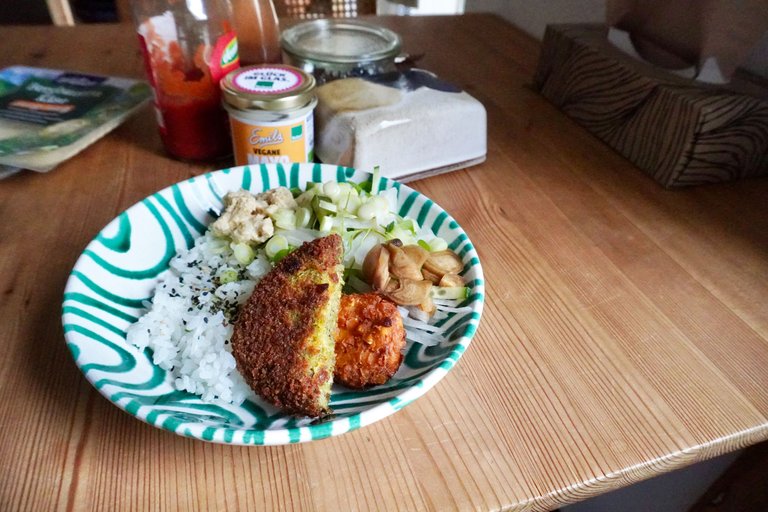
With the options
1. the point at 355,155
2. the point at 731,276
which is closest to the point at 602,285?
the point at 731,276

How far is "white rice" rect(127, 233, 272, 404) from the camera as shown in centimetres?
56

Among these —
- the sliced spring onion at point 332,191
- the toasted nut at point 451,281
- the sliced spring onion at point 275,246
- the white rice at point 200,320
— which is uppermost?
the sliced spring onion at point 332,191

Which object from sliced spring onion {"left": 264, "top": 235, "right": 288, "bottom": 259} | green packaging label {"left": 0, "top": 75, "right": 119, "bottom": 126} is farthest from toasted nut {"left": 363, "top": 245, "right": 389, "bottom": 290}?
green packaging label {"left": 0, "top": 75, "right": 119, "bottom": 126}

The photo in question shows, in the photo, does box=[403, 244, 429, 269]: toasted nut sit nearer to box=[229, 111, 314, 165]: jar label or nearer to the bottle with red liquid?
box=[229, 111, 314, 165]: jar label

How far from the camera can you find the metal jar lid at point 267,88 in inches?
31.8

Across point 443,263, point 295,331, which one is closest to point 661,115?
point 443,263

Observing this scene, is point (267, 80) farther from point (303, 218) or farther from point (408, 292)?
point (408, 292)


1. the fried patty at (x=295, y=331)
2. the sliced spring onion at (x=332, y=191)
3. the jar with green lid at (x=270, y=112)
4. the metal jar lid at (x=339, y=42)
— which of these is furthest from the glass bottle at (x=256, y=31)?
the fried patty at (x=295, y=331)

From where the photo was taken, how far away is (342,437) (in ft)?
1.83

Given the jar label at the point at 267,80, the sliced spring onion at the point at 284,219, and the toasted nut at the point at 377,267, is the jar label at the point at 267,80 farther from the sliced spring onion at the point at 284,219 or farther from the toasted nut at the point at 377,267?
the toasted nut at the point at 377,267

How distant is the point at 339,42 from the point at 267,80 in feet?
1.08

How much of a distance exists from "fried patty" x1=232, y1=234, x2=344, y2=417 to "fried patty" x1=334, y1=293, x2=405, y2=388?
21 mm

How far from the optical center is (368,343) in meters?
0.57

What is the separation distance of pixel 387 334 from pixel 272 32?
29.2 inches
